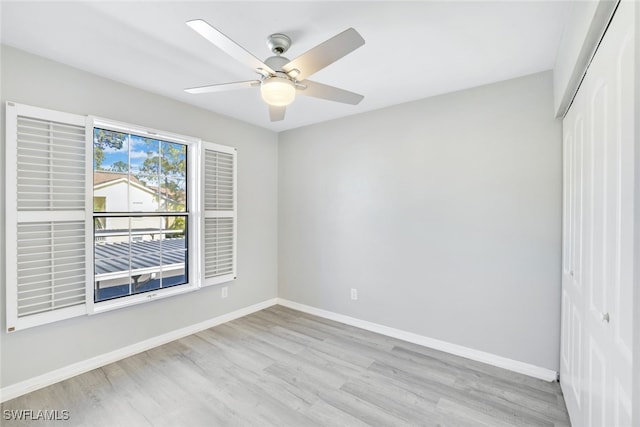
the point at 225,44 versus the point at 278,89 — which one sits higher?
the point at 225,44

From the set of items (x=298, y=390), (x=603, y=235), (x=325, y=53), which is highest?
(x=325, y=53)

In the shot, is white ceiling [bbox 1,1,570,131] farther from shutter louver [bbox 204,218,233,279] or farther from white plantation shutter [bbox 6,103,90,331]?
shutter louver [bbox 204,218,233,279]

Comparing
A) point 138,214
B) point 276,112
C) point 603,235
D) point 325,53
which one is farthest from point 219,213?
point 603,235

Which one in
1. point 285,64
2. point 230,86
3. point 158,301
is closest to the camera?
point 285,64

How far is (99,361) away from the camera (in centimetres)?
252

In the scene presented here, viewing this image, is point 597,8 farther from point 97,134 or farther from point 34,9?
point 97,134

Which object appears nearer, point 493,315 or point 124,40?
point 124,40

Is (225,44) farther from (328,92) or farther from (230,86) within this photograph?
(328,92)

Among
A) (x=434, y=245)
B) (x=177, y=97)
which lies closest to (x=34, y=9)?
(x=177, y=97)

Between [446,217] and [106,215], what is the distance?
3173 millimetres

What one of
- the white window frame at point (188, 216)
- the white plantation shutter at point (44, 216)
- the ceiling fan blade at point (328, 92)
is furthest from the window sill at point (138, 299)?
the ceiling fan blade at point (328, 92)

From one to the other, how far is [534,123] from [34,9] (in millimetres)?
3566

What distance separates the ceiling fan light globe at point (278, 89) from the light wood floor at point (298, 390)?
2092mm

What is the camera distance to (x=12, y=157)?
203cm
